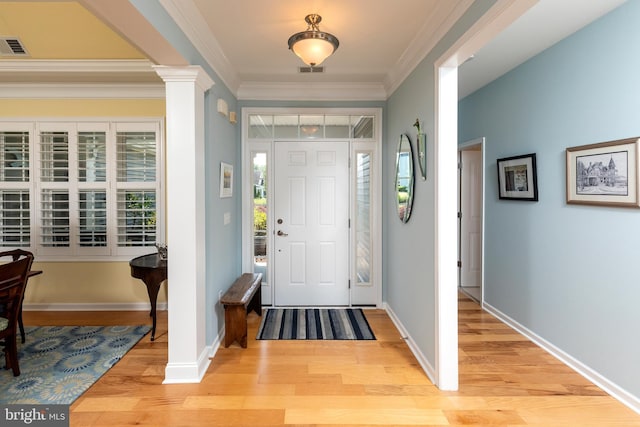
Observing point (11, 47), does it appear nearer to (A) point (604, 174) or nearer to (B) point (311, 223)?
(B) point (311, 223)

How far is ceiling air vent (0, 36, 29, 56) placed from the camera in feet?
9.95

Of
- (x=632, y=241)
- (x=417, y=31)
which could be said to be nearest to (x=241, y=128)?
(x=417, y=31)

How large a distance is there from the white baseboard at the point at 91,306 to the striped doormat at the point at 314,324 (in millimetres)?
1344

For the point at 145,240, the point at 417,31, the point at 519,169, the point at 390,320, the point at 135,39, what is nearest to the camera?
the point at 135,39

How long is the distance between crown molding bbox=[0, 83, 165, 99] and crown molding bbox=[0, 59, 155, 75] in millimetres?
319

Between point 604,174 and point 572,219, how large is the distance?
1.41 ft

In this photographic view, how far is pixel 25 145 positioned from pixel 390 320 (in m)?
4.43

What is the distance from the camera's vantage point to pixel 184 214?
2.33 m

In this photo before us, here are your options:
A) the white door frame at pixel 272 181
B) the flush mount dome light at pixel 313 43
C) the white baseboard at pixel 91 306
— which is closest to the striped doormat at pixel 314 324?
the white door frame at pixel 272 181

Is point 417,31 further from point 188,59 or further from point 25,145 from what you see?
point 25,145

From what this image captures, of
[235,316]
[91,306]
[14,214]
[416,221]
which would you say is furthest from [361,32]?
[14,214]

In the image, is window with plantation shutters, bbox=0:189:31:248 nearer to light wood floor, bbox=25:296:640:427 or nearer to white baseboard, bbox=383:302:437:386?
light wood floor, bbox=25:296:640:427

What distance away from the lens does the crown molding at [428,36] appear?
6.72 feet

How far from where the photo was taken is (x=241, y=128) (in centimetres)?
367
